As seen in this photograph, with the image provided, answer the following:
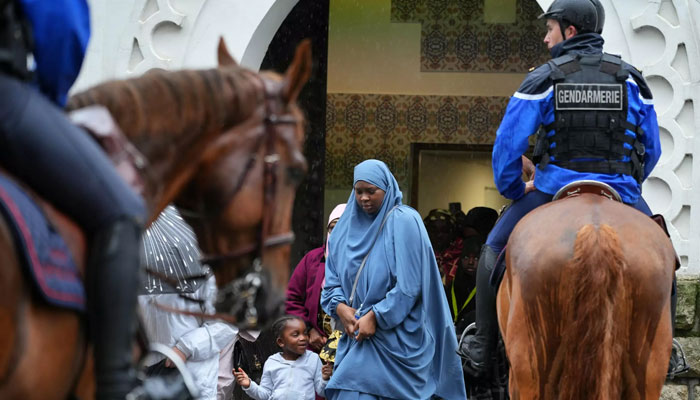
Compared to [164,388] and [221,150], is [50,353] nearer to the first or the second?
[164,388]

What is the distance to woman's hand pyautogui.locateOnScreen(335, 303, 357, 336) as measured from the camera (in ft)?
23.3

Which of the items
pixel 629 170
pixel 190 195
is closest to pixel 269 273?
pixel 190 195

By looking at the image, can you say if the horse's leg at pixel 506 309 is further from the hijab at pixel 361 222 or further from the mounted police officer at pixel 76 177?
the mounted police officer at pixel 76 177

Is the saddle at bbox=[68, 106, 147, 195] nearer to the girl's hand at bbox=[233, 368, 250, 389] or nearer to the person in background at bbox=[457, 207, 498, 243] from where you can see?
the girl's hand at bbox=[233, 368, 250, 389]

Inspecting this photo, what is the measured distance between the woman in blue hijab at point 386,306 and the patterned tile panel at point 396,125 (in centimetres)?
506

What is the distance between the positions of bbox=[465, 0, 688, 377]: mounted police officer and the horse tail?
0.73 metres

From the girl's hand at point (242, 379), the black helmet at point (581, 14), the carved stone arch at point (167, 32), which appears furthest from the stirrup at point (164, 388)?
the carved stone arch at point (167, 32)

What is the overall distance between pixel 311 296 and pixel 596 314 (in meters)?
3.54

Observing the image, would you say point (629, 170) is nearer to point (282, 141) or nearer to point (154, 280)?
point (154, 280)

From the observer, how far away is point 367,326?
23.1 ft

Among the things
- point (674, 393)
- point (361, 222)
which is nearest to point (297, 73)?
point (361, 222)

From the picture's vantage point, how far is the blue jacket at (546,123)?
570 centimetres

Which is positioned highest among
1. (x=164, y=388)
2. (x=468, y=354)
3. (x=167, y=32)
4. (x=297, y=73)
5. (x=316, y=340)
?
(x=167, y=32)

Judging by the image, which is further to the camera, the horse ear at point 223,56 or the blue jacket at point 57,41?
the horse ear at point 223,56
